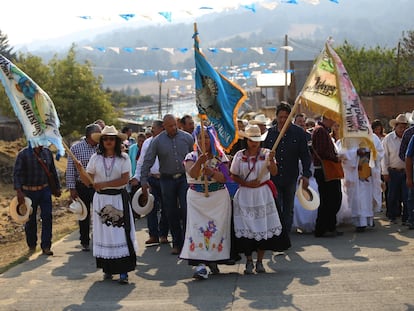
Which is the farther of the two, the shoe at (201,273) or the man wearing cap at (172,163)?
the man wearing cap at (172,163)

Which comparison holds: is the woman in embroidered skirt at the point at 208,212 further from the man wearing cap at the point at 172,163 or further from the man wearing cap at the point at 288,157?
the man wearing cap at the point at 288,157

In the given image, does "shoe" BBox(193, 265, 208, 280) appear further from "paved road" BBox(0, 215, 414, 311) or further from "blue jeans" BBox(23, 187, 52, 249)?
"blue jeans" BBox(23, 187, 52, 249)

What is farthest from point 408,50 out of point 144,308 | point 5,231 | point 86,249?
point 144,308

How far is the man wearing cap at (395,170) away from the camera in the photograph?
39.8ft

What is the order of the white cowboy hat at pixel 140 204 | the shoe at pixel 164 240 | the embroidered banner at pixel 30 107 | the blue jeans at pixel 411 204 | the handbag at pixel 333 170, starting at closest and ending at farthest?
the embroidered banner at pixel 30 107 < the white cowboy hat at pixel 140 204 < the handbag at pixel 333 170 < the blue jeans at pixel 411 204 < the shoe at pixel 164 240

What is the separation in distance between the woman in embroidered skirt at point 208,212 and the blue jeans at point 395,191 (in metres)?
4.78

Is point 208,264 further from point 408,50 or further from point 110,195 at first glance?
point 408,50

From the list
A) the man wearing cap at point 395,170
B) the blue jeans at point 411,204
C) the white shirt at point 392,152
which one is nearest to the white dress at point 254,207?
the blue jeans at point 411,204

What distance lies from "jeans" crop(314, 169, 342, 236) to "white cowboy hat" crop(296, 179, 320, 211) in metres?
1.75

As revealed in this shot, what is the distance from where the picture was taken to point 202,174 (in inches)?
328

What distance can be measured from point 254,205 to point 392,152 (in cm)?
461

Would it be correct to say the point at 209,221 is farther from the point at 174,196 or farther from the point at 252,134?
→ the point at 174,196

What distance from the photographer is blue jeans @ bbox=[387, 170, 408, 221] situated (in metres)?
12.2

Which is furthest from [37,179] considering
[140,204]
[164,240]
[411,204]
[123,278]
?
[411,204]
